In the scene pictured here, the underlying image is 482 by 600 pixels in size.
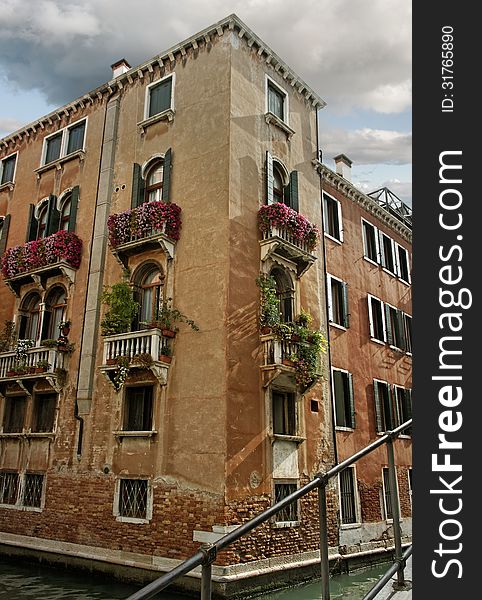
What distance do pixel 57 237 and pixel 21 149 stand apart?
559 cm

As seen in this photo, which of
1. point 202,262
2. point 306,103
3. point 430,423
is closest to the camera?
point 430,423

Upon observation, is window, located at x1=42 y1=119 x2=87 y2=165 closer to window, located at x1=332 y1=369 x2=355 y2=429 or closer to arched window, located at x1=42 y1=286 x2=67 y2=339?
arched window, located at x1=42 y1=286 x2=67 y2=339

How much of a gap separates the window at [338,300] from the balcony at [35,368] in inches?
297

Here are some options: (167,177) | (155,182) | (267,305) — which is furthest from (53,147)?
(267,305)

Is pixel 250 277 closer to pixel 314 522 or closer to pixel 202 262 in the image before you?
pixel 202 262

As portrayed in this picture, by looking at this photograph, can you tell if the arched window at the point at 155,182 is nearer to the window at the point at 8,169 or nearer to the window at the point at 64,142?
the window at the point at 64,142

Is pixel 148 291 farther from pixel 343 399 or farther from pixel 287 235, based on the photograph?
pixel 343 399

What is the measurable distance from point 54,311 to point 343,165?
11.2 m

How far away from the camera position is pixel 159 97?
1467 cm

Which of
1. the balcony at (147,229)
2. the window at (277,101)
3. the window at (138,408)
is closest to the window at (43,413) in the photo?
the window at (138,408)

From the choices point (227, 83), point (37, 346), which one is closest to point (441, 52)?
point (227, 83)

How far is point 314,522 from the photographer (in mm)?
12273

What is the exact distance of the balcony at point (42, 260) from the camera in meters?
14.4

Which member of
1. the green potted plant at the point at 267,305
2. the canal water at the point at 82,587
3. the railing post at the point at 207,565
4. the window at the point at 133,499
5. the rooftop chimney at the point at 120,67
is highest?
the rooftop chimney at the point at 120,67
